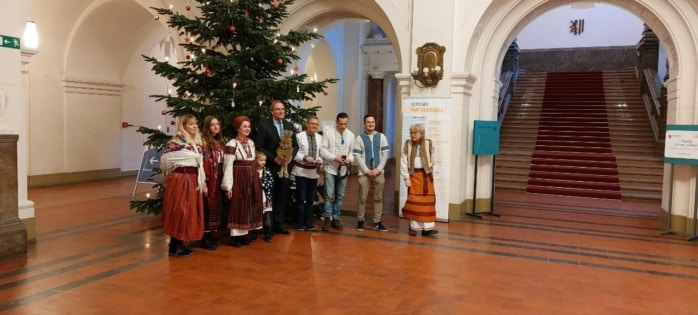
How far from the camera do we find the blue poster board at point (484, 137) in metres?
7.75

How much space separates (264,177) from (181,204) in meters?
1.29

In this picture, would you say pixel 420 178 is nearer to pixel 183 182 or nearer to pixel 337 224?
pixel 337 224

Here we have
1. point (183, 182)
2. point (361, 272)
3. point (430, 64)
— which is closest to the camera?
point (361, 272)

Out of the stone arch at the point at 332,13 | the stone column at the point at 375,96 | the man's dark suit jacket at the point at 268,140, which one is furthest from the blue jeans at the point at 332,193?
the stone column at the point at 375,96

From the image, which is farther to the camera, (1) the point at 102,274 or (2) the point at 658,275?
(2) the point at 658,275

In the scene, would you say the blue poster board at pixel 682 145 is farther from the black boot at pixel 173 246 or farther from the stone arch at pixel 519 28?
the black boot at pixel 173 246

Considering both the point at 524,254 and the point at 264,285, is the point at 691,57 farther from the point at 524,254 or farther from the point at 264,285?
the point at 264,285

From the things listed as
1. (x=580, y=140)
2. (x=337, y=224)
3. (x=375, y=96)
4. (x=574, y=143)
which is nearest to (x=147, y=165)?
(x=337, y=224)

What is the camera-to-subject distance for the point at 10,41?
523 cm

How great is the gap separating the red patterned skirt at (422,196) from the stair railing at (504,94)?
946 cm

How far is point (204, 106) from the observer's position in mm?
6254

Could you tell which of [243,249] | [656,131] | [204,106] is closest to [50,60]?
[204,106]

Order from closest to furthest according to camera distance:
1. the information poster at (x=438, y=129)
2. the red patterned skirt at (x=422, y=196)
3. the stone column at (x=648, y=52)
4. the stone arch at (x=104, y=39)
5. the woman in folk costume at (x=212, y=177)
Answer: the woman in folk costume at (x=212, y=177)
the red patterned skirt at (x=422, y=196)
the information poster at (x=438, y=129)
the stone arch at (x=104, y=39)
the stone column at (x=648, y=52)

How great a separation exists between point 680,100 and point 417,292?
5354 millimetres
